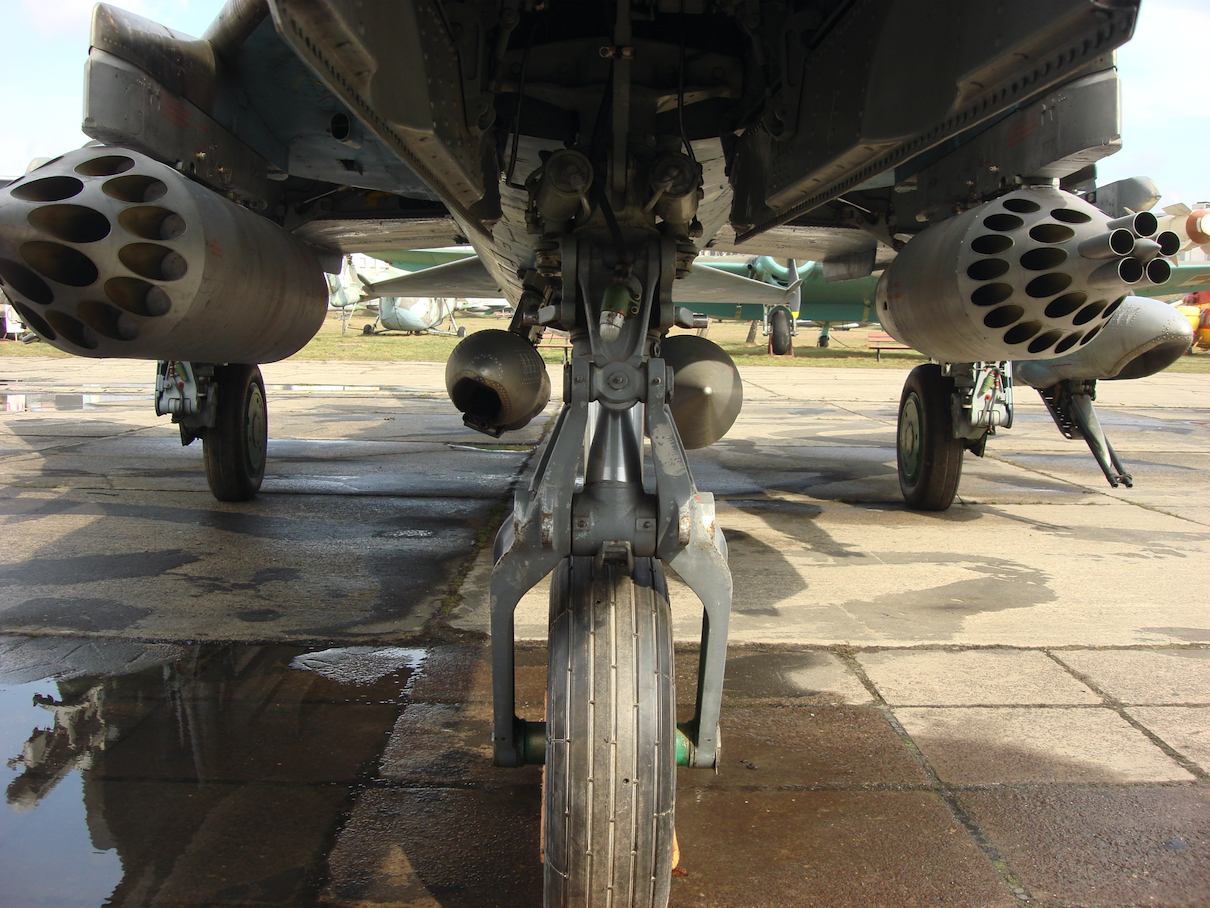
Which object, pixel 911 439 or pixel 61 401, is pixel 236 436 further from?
pixel 61 401

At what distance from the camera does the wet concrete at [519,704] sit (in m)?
2.14

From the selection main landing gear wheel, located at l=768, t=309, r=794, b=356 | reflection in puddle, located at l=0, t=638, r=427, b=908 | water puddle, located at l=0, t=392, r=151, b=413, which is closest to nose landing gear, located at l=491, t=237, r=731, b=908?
reflection in puddle, located at l=0, t=638, r=427, b=908

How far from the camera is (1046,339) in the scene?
273 centimetres

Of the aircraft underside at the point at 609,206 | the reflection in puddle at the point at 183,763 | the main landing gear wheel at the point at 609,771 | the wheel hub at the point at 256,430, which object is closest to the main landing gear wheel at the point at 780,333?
the wheel hub at the point at 256,430

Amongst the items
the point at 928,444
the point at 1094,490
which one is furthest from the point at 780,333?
the point at 928,444

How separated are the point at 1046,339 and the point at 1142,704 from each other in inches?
52.2

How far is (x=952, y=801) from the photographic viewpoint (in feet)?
8.10

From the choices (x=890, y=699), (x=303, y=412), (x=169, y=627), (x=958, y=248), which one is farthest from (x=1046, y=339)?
(x=303, y=412)

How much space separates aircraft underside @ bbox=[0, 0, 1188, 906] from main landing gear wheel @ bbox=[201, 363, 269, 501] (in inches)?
79.6

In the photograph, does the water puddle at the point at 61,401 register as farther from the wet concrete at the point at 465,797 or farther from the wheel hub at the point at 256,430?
the wet concrete at the point at 465,797

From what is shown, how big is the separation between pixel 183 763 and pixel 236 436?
3.26 meters

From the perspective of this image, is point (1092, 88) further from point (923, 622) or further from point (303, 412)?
point (303, 412)

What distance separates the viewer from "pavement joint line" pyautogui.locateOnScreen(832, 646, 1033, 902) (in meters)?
2.13

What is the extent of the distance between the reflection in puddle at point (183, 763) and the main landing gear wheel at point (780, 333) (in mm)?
21064
